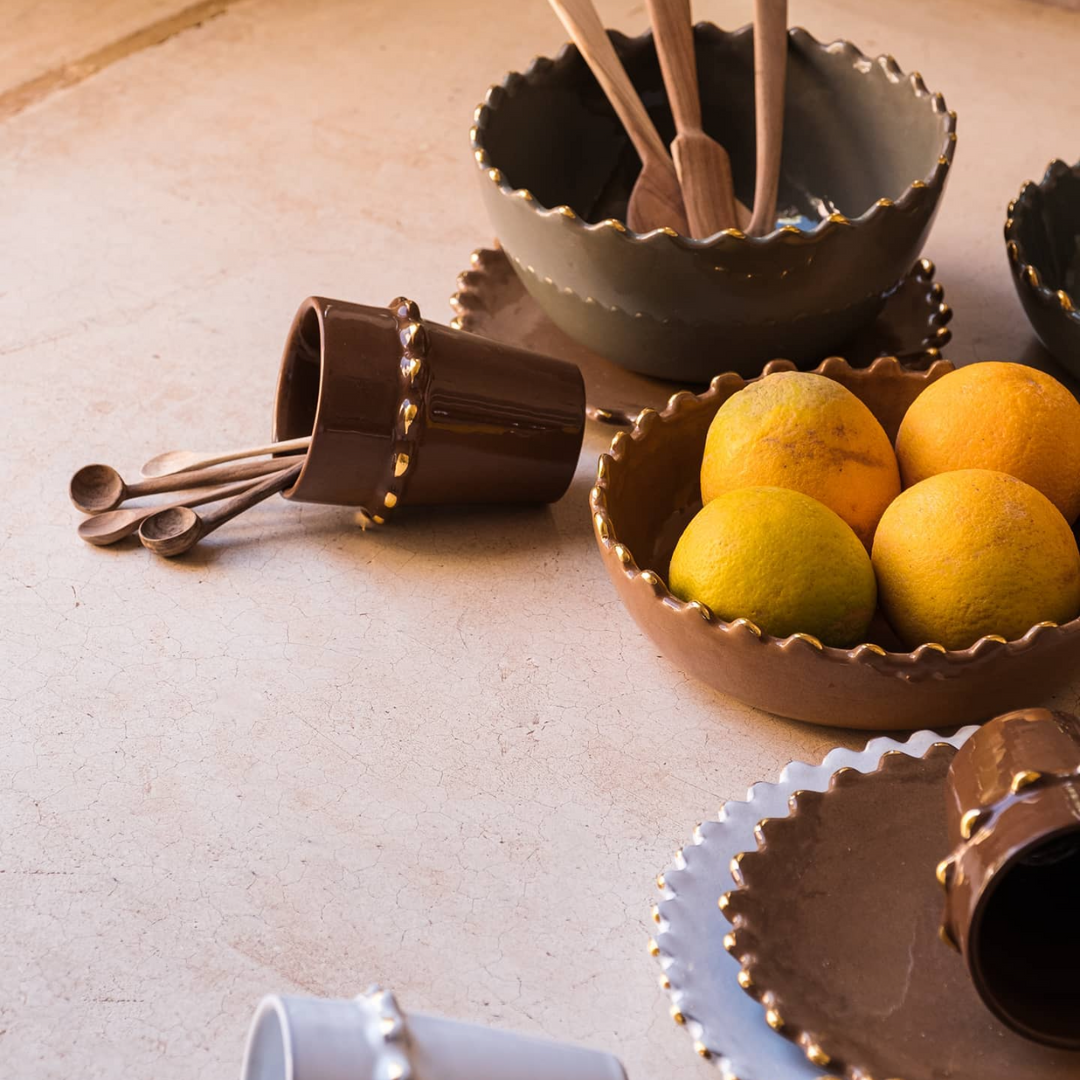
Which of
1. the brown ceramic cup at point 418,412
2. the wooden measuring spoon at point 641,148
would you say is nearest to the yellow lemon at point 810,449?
the brown ceramic cup at point 418,412

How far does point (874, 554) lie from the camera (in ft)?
1.77

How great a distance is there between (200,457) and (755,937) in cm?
41

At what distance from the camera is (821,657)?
495mm

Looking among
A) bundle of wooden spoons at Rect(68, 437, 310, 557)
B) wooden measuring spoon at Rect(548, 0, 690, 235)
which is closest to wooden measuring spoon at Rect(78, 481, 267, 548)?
bundle of wooden spoons at Rect(68, 437, 310, 557)

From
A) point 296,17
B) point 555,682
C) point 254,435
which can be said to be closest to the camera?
point 555,682

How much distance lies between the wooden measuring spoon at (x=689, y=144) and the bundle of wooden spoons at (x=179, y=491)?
0.27 meters

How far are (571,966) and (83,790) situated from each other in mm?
225

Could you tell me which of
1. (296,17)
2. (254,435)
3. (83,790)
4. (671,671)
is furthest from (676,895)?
(296,17)

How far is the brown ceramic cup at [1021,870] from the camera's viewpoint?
358 mm

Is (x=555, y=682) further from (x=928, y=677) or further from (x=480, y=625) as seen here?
(x=928, y=677)

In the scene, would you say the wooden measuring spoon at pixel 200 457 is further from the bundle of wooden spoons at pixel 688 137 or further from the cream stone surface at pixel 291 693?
the bundle of wooden spoons at pixel 688 137

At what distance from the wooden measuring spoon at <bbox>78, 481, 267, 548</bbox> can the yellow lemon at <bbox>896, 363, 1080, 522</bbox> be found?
1.14ft

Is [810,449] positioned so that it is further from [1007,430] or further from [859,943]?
[859,943]

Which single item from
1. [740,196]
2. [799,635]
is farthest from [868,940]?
[740,196]
